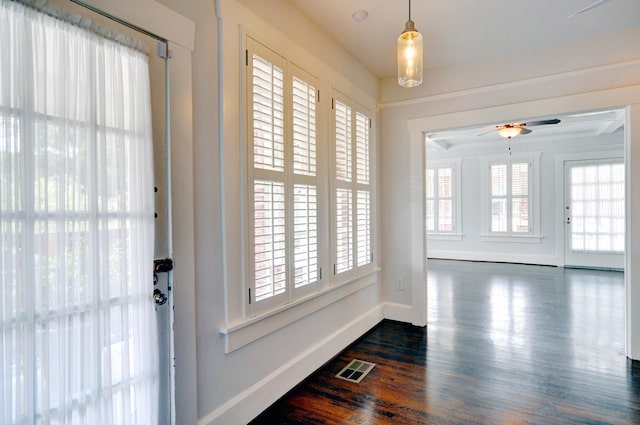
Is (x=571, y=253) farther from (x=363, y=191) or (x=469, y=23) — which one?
(x=469, y=23)

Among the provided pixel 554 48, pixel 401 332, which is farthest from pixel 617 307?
pixel 554 48

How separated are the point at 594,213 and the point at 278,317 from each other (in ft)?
24.7

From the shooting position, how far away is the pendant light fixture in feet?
5.95

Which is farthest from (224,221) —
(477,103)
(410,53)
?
(477,103)

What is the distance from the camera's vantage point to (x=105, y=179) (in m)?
1.34

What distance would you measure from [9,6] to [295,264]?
1.89m

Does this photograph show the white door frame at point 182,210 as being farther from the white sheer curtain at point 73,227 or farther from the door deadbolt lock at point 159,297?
the white sheer curtain at point 73,227

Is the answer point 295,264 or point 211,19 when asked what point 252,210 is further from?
point 211,19

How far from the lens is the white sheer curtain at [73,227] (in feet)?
3.60

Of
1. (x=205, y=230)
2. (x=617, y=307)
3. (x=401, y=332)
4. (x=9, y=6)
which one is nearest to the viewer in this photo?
(x=9, y=6)

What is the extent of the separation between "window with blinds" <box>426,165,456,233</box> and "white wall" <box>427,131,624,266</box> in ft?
0.81

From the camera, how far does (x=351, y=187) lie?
10.7 ft

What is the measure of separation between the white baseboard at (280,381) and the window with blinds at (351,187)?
603 millimetres

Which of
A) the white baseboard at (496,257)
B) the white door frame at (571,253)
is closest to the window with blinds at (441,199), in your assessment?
the white baseboard at (496,257)
